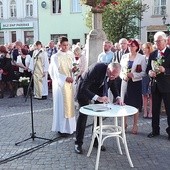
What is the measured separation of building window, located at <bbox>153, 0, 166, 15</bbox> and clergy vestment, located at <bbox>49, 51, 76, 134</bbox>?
24.2 m

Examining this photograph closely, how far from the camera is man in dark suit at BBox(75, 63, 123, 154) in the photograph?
5.19m

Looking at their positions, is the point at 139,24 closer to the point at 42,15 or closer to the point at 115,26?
the point at 115,26

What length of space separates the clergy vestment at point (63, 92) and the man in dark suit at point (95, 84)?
101cm

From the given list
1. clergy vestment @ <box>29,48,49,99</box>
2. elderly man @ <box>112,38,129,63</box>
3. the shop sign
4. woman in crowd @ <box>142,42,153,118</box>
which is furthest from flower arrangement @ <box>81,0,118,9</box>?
the shop sign

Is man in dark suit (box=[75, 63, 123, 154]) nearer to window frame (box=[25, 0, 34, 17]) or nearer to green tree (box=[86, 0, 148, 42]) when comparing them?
green tree (box=[86, 0, 148, 42])

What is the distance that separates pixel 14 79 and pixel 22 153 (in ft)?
20.9

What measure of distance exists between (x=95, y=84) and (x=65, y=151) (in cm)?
130

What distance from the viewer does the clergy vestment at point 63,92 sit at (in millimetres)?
6723

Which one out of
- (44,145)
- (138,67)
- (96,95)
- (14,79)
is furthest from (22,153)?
(14,79)

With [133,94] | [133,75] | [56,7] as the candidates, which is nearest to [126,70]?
[133,75]

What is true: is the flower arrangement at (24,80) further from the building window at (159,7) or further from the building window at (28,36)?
the building window at (28,36)

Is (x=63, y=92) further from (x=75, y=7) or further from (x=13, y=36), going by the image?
(x=13, y=36)

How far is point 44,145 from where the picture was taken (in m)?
6.35

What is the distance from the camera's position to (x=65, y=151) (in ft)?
19.6
